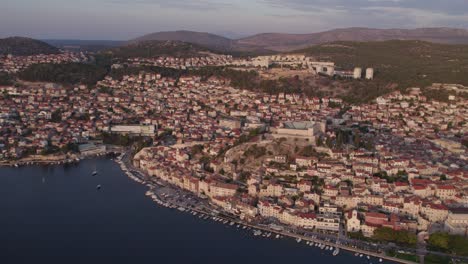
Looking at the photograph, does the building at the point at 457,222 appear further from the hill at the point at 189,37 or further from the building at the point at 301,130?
the hill at the point at 189,37

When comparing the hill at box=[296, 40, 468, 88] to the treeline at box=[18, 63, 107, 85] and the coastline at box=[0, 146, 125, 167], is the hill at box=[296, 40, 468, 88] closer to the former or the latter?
the treeline at box=[18, 63, 107, 85]

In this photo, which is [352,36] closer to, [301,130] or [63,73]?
[63,73]

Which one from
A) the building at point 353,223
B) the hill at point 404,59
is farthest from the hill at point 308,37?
the building at point 353,223

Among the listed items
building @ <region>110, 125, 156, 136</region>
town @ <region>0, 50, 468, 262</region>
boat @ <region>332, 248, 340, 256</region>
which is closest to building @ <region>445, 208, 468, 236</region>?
town @ <region>0, 50, 468, 262</region>

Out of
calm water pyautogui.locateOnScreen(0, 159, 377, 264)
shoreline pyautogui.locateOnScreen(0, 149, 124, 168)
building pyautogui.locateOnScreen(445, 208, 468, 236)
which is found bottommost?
calm water pyautogui.locateOnScreen(0, 159, 377, 264)

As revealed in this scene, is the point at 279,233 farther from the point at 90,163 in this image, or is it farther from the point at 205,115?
the point at 205,115

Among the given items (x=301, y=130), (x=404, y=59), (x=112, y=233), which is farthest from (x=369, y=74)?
(x=112, y=233)
